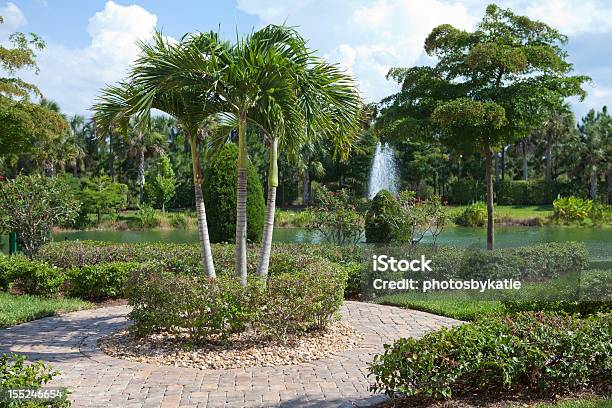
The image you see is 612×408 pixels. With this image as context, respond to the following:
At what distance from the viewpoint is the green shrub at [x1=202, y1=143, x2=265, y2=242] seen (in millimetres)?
12266

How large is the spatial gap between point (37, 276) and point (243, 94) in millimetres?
5374

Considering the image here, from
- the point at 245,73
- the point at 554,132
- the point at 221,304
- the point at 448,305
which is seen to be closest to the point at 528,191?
the point at 554,132

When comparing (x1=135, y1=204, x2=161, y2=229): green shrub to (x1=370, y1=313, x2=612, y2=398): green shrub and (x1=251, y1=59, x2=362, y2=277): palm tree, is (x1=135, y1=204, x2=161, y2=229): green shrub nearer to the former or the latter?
(x1=251, y1=59, x2=362, y2=277): palm tree

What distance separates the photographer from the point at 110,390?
503 centimetres

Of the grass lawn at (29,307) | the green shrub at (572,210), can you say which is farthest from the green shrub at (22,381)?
the green shrub at (572,210)

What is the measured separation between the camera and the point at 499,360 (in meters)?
4.37

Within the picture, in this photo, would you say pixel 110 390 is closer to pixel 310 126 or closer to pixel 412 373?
pixel 412 373

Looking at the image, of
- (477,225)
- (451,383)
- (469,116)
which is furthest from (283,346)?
(477,225)

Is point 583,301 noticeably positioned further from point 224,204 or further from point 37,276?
point 37,276

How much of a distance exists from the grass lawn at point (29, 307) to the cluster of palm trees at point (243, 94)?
9.09 feet

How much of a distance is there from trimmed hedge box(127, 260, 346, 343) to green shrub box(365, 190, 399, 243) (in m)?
5.56

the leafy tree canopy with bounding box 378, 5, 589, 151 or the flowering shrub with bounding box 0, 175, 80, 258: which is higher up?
the leafy tree canopy with bounding box 378, 5, 589, 151

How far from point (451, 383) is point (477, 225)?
2440 cm

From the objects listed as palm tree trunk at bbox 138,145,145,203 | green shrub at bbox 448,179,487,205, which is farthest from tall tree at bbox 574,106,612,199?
palm tree trunk at bbox 138,145,145,203
